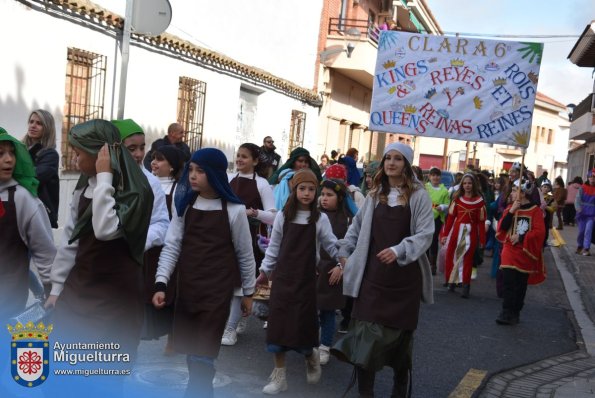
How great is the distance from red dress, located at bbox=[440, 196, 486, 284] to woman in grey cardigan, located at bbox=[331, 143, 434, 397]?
17.0 ft

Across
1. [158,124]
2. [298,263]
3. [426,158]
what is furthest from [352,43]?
[426,158]

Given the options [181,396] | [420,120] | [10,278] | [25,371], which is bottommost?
[181,396]

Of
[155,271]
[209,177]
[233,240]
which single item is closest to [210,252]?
[233,240]

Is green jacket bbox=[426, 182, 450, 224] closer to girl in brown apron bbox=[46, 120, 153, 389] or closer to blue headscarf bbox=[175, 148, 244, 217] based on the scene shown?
blue headscarf bbox=[175, 148, 244, 217]

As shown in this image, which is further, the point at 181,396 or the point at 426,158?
the point at 426,158

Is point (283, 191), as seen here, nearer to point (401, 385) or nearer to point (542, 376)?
point (542, 376)

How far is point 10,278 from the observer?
13.7 feet

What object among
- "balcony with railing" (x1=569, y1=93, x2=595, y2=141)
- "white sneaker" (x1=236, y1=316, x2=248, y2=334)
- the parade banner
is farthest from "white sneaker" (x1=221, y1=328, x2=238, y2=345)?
"balcony with railing" (x1=569, y1=93, x2=595, y2=141)

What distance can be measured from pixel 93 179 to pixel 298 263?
2.09 metres

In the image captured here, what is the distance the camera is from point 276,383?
5.61m

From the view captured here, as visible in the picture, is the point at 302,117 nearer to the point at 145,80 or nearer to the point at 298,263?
the point at 145,80

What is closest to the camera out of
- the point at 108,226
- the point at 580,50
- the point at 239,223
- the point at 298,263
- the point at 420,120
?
the point at 108,226

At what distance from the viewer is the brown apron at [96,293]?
3.89 metres

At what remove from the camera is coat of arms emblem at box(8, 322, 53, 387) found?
3779 millimetres
